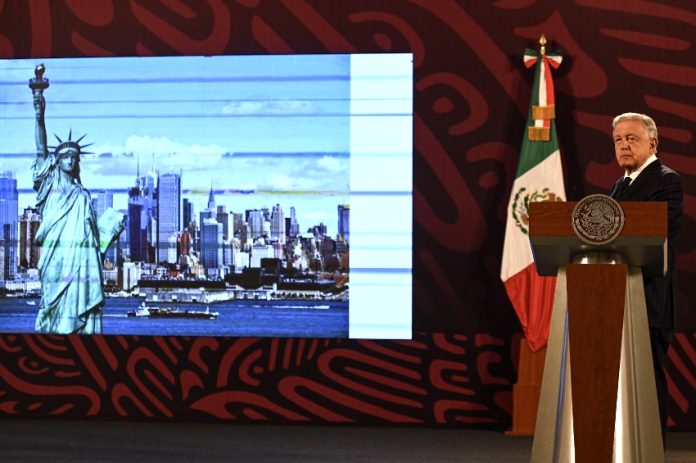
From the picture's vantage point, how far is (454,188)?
5.84 meters

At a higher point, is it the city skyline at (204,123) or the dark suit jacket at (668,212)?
the city skyline at (204,123)

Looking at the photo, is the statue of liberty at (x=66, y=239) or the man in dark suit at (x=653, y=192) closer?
the man in dark suit at (x=653, y=192)

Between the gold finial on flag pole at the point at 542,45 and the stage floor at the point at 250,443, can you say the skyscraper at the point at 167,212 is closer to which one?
the stage floor at the point at 250,443

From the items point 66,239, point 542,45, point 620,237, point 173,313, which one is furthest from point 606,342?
point 66,239

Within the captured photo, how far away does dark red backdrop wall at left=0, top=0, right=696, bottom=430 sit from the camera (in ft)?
18.9

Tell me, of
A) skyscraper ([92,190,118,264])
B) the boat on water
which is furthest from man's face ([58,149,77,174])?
the boat on water

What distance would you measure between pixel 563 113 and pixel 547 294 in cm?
104

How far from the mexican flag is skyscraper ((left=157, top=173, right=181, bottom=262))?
75.6 inches

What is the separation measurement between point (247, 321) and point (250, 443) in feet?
3.06

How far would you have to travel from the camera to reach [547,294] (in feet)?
18.4

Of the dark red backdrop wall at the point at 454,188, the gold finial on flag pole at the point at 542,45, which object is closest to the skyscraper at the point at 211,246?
the dark red backdrop wall at the point at 454,188

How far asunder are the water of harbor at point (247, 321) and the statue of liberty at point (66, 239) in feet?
0.52

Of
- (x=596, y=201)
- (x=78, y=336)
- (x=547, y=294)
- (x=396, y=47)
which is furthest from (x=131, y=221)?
(x=596, y=201)

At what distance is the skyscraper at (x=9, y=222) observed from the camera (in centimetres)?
614
